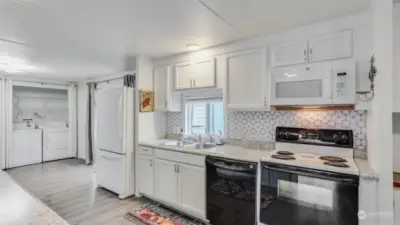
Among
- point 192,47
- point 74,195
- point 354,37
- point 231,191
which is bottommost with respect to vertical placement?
point 74,195

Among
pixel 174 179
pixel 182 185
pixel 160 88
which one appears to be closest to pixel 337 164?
pixel 182 185

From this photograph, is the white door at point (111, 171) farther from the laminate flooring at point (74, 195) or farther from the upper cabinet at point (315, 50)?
the upper cabinet at point (315, 50)

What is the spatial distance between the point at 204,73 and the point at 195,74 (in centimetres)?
15

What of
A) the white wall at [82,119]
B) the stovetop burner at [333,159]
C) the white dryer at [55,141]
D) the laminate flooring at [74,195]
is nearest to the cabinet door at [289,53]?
the stovetop burner at [333,159]

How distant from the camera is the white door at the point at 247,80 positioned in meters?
2.44

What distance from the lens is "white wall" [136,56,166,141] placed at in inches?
133

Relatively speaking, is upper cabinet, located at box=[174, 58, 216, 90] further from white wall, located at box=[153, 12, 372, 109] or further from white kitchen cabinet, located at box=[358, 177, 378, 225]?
white kitchen cabinet, located at box=[358, 177, 378, 225]

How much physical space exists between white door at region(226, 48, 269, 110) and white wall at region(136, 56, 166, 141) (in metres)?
1.40

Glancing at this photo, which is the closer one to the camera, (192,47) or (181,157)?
(181,157)

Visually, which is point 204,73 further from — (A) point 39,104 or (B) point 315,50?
(A) point 39,104

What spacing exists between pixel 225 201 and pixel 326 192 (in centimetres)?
98

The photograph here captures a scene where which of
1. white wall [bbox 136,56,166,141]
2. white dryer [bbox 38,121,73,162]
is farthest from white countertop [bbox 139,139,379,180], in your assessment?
white dryer [bbox 38,121,73,162]

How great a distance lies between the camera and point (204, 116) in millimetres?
3498

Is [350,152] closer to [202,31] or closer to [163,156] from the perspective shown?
[202,31]
